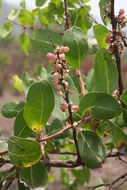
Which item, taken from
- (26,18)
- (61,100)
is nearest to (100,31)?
(61,100)

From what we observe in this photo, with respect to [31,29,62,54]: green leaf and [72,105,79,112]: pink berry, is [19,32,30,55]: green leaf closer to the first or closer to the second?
[31,29,62,54]: green leaf

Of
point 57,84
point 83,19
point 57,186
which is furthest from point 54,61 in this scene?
point 57,186

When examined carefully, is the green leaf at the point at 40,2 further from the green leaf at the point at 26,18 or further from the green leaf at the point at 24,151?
the green leaf at the point at 24,151

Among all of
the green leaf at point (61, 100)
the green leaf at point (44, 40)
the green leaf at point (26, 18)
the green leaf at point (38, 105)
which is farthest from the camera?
the green leaf at point (26, 18)

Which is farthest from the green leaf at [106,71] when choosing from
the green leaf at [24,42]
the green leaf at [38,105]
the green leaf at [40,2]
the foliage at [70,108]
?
the green leaf at [24,42]

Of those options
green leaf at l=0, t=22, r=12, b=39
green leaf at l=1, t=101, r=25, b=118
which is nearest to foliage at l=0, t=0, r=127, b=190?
green leaf at l=1, t=101, r=25, b=118

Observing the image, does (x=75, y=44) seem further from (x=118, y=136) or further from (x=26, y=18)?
(x=26, y=18)

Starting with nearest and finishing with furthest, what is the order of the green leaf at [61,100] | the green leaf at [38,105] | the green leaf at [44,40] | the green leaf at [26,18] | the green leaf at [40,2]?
the green leaf at [38,105], the green leaf at [61,100], the green leaf at [44,40], the green leaf at [40,2], the green leaf at [26,18]

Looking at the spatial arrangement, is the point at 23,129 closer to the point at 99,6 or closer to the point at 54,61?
the point at 54,61
